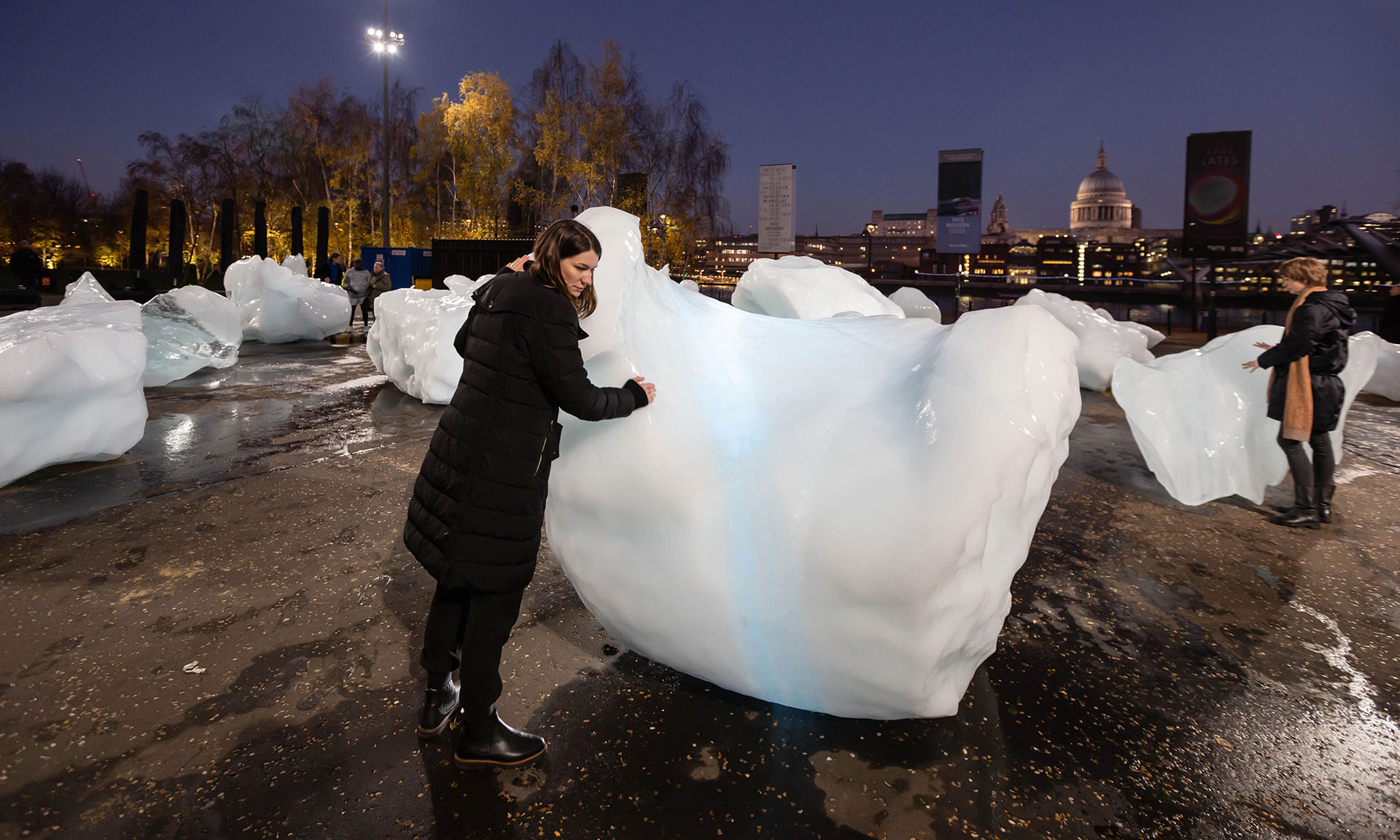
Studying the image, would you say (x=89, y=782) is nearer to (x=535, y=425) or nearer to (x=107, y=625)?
(x=107, y=625)

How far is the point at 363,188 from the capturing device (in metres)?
36.4

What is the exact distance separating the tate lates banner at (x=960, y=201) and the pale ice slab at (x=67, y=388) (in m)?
17.5

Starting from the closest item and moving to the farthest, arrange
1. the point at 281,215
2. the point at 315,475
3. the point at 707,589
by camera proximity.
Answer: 1. the point at 707,589
2. the point at 315,475
3. the point at 281,215

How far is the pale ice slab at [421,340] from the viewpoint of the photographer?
8000mm

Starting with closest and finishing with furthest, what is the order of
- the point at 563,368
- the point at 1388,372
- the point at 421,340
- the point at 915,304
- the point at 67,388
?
the point at 563,368 → the point at 67,388 → the point at 421,340 → the point at 1388,372 → the point at 915,304

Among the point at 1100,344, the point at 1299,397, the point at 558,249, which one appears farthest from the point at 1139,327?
the point at 558,249

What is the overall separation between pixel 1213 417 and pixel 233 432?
8.31 meters

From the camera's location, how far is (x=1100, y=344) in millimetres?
9898

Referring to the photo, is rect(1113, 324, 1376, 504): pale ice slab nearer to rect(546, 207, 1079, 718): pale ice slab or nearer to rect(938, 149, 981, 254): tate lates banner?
rect(546, 207, 1079, 718): pale ice slab

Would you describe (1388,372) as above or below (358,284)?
below

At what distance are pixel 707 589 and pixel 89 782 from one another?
6.58ft

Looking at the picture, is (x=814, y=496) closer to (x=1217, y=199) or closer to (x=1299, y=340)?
(x=1299, y=340)

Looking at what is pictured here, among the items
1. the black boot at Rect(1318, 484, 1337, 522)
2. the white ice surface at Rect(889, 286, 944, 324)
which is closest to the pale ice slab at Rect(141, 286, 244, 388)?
the white ice surface at Rect(889, 286, 944, 324)

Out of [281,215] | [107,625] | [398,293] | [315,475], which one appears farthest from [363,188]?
[107,625]
